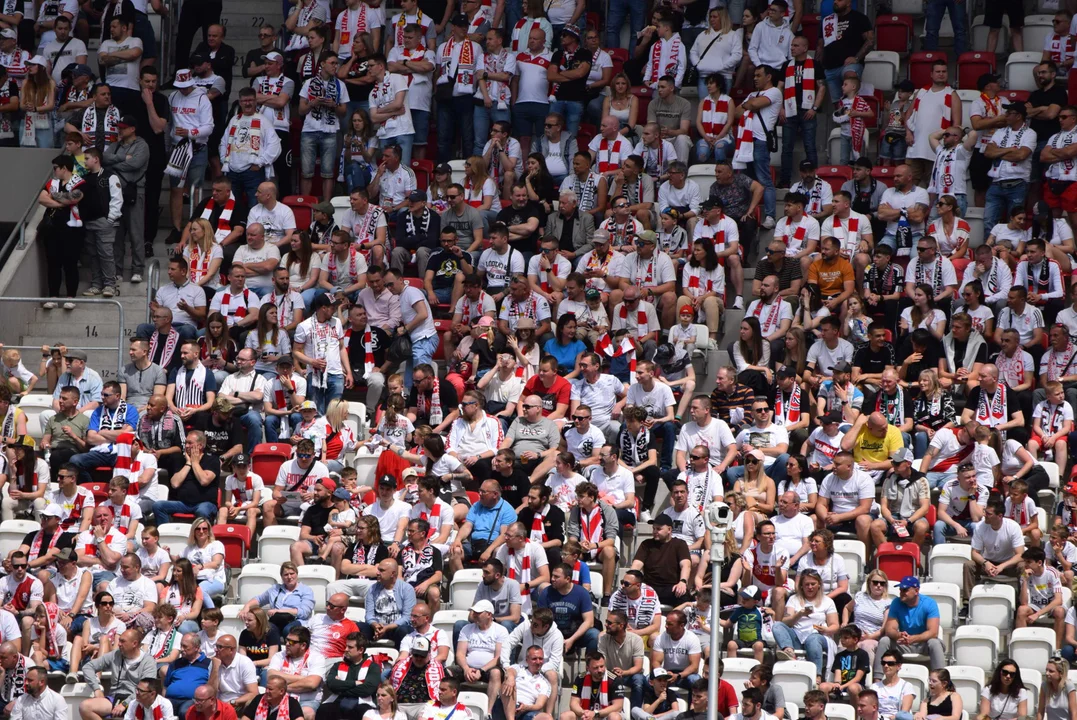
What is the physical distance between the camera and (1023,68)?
21.4 metres

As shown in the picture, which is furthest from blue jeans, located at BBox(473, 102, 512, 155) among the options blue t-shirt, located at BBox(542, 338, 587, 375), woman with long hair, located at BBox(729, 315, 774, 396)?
woman with long hair, located at BBox(729, 315, 774, 396)

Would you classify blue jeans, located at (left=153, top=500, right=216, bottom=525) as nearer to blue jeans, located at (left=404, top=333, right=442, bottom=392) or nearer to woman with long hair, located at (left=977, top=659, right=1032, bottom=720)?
blue jeans, located at (left=404, top=333, right=442, bottom=392)

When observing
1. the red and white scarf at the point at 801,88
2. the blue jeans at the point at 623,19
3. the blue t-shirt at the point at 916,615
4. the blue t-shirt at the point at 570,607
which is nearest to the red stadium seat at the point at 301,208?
the blue jeans at the point at 623,19

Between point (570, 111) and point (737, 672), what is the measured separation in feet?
27.2

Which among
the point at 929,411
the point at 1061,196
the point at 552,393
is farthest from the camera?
the point at 1061,196

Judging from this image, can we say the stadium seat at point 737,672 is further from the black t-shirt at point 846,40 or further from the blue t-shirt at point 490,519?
the black t-shirt at point 846,40

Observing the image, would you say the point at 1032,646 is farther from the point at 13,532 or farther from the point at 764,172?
the point at 13,532

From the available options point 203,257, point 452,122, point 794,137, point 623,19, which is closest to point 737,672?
point 794,137

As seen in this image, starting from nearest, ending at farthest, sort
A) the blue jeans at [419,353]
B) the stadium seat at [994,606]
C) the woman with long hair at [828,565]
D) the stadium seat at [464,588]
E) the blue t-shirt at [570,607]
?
the blue t-shirt at [570,607] < the woman with long hair at [828,565] < the stadium seat at [994,606] < the stadium seat at [464,588] < the blue jeans at [419,353]

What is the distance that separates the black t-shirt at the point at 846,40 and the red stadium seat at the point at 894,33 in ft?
2.80

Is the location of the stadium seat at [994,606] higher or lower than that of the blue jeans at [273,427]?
lower

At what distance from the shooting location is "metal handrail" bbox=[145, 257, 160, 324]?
67.2ft

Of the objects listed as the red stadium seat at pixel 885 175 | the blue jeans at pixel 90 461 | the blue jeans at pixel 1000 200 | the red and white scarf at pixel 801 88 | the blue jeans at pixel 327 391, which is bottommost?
the blue jeans at pixel 90 461

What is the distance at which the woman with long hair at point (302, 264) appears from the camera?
19.9 m
